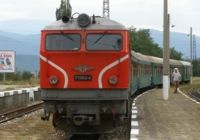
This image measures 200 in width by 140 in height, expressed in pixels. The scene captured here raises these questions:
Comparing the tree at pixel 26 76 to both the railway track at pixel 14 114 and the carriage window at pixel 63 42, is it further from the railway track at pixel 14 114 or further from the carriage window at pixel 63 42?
the carriage window at pixel 63 42

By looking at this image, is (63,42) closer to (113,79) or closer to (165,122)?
(113,79)

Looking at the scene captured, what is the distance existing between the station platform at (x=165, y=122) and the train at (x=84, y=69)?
0.94 metres

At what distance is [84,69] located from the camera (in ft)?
44.0

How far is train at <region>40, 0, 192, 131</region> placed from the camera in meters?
13.3

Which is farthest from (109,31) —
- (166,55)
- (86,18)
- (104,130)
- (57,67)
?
(166,55)

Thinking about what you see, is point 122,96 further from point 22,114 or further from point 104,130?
point 22,114

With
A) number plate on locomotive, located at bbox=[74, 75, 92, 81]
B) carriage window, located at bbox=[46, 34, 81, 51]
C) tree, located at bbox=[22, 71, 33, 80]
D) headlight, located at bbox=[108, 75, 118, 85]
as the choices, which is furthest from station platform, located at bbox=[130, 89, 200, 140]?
tree, located at bbox=[22, 71, 33, 80]

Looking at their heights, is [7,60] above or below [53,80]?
above

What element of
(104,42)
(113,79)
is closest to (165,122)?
(113,79)

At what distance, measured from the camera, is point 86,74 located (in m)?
13.4

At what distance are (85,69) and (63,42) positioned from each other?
91 centimetres

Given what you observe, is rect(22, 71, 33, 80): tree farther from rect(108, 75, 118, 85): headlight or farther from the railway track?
rect(108, 75, 118, 85): headlight

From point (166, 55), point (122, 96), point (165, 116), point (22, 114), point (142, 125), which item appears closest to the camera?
point (122, 96)

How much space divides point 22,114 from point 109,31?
8336 millimetres
